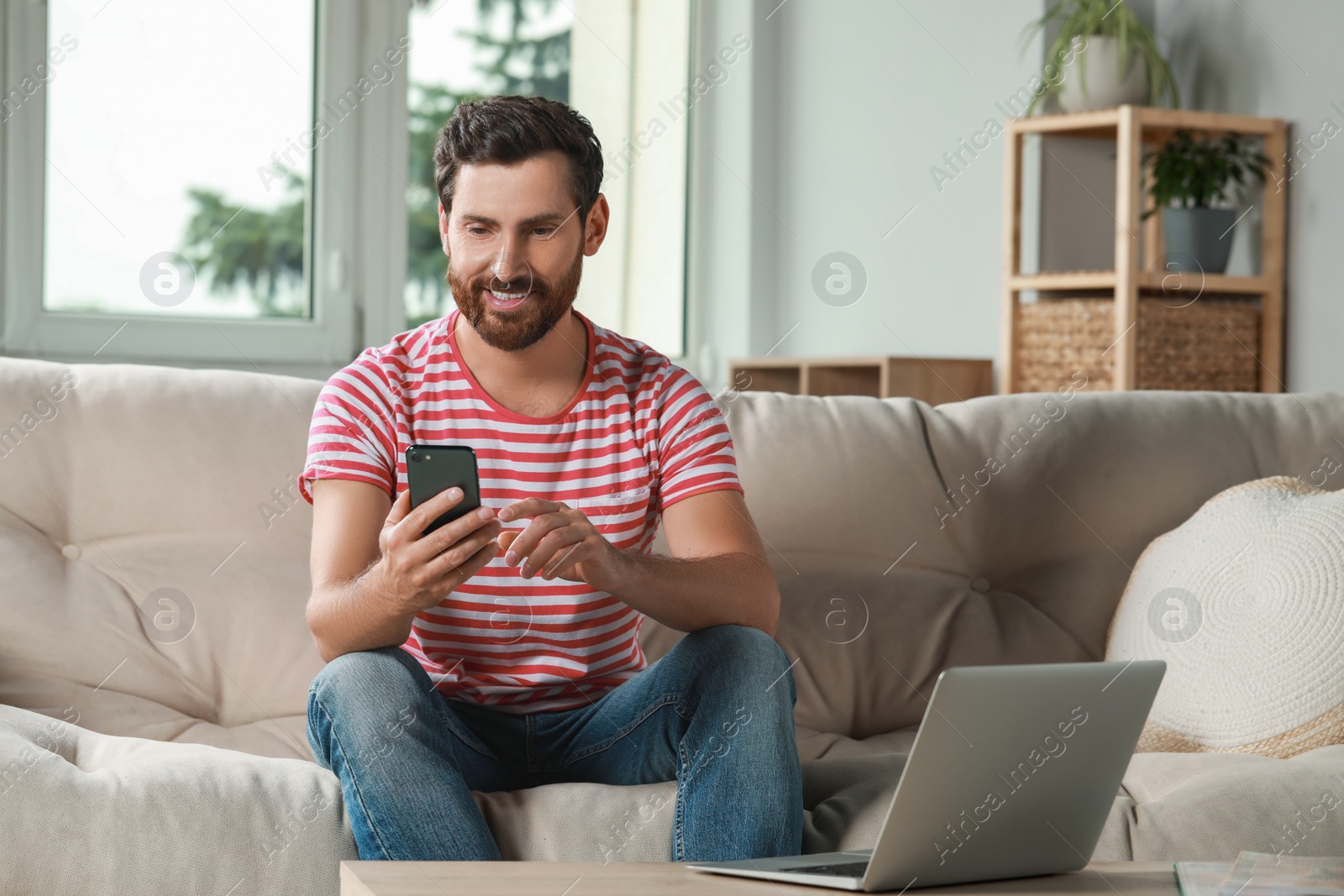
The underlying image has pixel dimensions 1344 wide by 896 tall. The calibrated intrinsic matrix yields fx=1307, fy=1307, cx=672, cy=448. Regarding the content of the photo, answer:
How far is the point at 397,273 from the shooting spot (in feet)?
10.3

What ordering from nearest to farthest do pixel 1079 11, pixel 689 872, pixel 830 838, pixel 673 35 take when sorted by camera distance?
pixel 689 872, pixel 830 838, pixel 1079 11, pixel 673 35

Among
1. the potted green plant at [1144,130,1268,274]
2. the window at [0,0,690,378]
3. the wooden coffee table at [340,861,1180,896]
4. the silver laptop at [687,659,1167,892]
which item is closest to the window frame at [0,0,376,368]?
the window at [0,0,690,378]

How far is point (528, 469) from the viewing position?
1406mm

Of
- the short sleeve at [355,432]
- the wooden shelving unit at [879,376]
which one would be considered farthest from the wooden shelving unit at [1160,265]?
the short sleeve at [355,432]

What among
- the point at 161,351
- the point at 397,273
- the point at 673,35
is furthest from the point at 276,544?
the point at 673,35

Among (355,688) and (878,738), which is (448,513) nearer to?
(355,688)

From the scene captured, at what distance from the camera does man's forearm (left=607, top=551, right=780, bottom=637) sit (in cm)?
126

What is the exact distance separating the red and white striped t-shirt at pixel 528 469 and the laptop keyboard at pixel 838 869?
1.64 ft

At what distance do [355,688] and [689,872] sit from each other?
399 millimetres

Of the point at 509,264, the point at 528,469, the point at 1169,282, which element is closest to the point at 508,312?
the point at 509,264

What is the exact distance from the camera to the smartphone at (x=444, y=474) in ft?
3.66

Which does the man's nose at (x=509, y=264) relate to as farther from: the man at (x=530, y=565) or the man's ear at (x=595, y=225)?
the man's ear at (x=595, y=225)

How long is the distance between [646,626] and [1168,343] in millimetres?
1413

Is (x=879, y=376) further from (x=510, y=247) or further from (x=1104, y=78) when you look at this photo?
(x=510, y=247)
